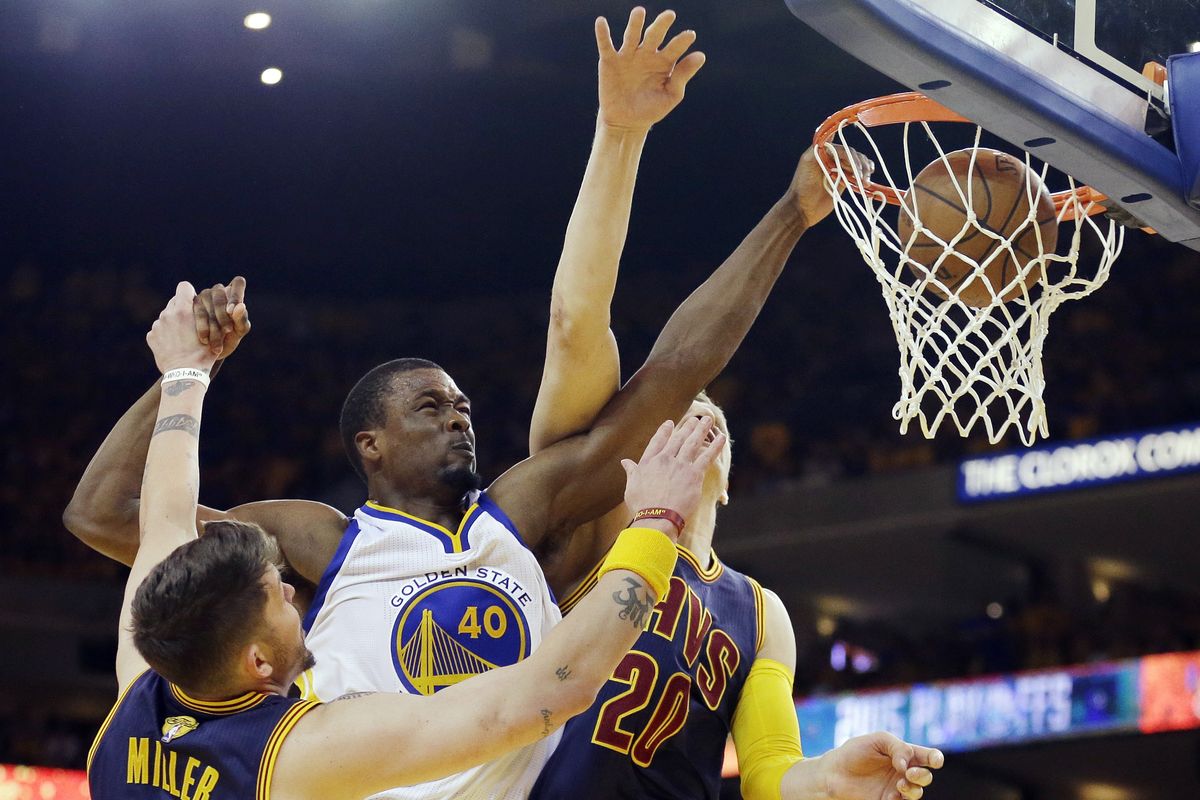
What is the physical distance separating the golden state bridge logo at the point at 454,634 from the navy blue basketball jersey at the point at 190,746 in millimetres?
453

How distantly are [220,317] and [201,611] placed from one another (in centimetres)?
95

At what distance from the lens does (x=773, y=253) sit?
11.4 feet

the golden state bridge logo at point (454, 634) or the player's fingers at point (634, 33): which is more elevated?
the player's fingers at point (634, 33)

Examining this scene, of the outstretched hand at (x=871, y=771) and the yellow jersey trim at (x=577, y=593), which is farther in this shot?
the yellow jersey trim at (x=577, y=593)

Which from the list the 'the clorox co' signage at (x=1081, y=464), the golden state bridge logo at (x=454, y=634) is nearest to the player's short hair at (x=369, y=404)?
the golden state bridge logo at (x=454, y=634)

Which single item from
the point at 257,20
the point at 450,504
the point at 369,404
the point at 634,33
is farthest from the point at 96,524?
the point at 257,20

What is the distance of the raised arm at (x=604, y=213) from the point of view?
313 centimetres

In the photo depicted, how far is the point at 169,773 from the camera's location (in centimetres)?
256

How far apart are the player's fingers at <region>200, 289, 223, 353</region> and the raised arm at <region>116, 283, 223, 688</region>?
2 centimetres

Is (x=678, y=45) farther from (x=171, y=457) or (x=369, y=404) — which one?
(x=171, y=457)

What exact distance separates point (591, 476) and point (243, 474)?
11229 mm

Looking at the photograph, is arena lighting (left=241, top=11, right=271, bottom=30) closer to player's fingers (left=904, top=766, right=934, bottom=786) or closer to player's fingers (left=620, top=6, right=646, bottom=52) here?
player's fingers (left=620, top=6, right=646, bottom=52)

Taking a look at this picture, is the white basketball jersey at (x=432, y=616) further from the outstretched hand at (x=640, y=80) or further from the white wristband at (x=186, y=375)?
the outstretched hand at (x=640, y=80)

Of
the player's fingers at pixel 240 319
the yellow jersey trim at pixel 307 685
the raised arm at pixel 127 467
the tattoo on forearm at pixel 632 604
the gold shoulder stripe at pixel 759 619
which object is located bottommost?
the yellow jersey trim at pixel 307 685
